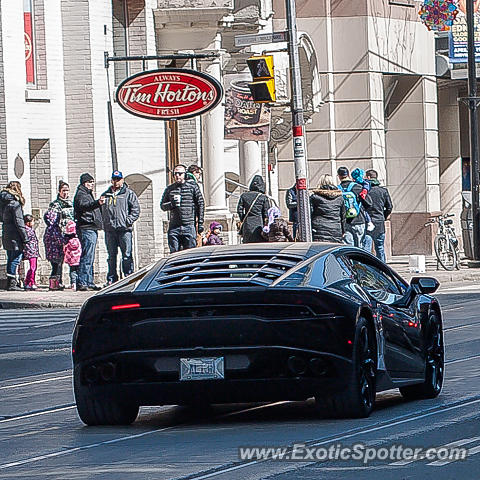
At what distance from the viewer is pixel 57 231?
24.8 metres

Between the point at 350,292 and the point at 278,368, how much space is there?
2.51ft

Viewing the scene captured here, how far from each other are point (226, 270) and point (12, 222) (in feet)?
49.8

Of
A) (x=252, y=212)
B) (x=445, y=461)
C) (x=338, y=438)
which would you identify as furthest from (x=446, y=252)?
(x=445, y=461)

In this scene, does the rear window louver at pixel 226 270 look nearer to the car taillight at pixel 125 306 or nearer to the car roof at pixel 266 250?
the car roof at pixel 266 250

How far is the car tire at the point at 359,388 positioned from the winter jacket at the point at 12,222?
15.2 meters

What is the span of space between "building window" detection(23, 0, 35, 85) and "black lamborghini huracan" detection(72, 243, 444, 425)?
56.8 feet

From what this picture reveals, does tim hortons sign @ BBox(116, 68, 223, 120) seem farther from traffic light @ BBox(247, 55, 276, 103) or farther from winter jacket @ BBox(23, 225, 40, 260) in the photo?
winter jacket @ BBox(23, 225, 40, 260)

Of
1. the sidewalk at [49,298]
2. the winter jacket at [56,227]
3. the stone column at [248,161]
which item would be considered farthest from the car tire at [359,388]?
the stone column at [248,161]

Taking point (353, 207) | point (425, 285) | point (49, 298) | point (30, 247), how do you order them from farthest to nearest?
point (353, 207) < point (30, 247) < point (49, 298) < point (425, 285)

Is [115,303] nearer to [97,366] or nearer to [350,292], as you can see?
[97,366]

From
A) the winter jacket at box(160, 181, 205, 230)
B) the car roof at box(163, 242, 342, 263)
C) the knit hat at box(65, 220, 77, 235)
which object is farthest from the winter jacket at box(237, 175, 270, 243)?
the car roof at box(163, 242, 342, 263)

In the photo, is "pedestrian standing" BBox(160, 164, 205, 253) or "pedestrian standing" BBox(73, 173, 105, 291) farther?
"pedestrian standing" BBox(73, 173, 105, 291)

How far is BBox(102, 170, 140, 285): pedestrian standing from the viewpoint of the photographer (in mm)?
24266

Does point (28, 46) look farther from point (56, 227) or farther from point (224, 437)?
point (224, 437)
